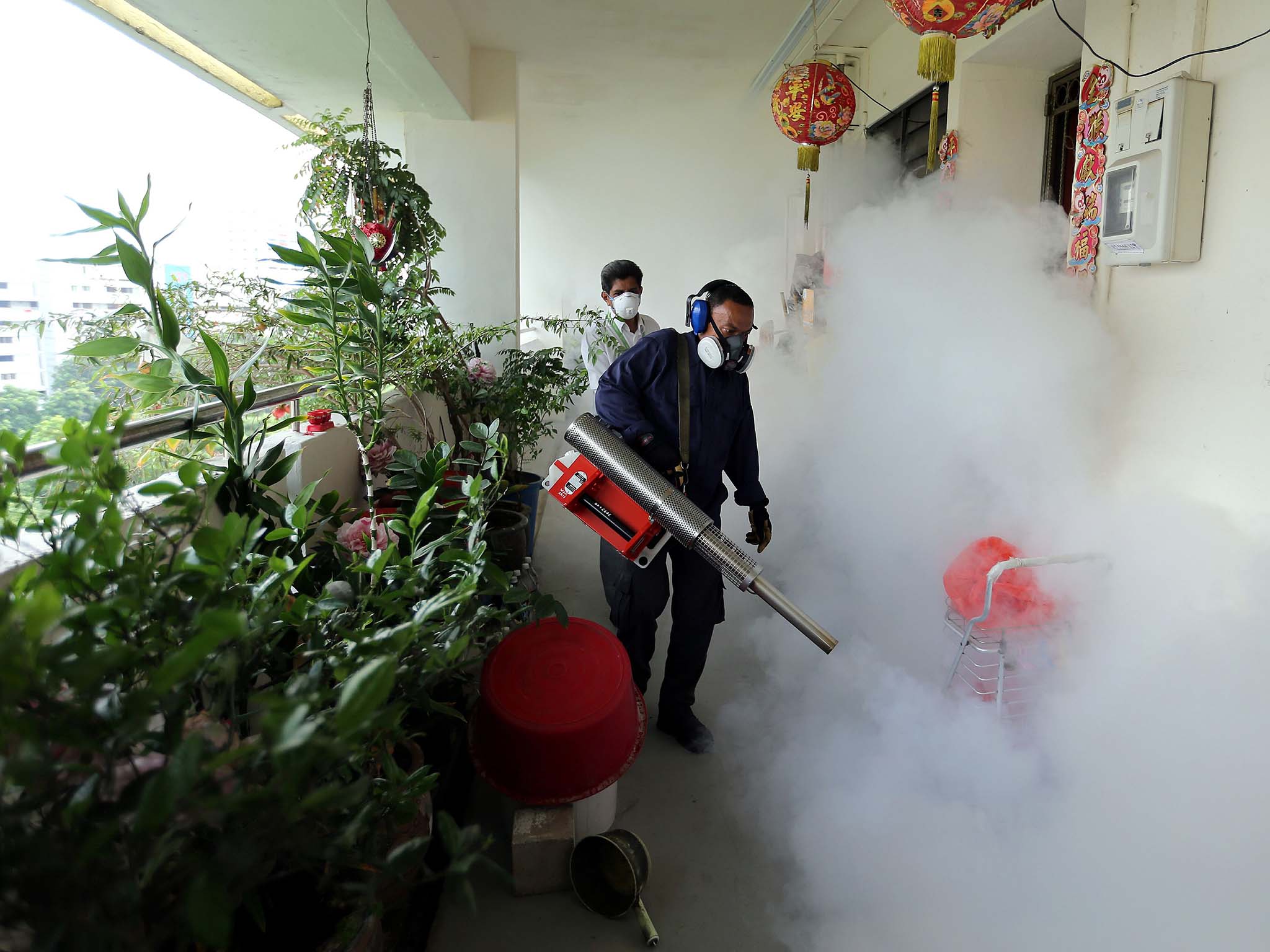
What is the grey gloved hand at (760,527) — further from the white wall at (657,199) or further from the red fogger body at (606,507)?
the white wall at (657,199)

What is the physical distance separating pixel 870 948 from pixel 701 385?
1.53 meters

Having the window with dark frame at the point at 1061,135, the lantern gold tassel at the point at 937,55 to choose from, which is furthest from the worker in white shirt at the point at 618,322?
the window with dark frame at the point at 1061,135

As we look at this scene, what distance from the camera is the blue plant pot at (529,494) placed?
334 cm

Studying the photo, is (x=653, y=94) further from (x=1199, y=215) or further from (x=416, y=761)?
(x=416, y=761)

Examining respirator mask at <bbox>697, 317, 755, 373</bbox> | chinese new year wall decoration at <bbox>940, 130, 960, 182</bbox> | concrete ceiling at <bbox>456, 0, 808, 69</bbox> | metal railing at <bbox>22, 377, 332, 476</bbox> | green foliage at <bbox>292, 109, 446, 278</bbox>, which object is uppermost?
concrete ceiling at <bbox>456, 0, 808, 69</bbox>

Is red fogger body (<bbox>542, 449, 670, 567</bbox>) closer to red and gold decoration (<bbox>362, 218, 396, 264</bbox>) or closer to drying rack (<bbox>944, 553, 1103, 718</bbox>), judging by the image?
drying rack (<bbox>944, 553, 1103, 718</bbox>)

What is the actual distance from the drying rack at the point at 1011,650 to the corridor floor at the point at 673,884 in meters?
0.81

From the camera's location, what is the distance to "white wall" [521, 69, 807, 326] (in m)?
6.46

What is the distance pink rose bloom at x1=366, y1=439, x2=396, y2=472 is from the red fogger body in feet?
1.76

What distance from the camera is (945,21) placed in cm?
178

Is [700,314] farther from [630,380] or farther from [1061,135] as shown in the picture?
[1061,135]

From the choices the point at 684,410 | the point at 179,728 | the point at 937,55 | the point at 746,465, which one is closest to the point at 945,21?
the point at 937,55

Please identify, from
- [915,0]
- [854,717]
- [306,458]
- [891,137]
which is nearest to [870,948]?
[854,717]

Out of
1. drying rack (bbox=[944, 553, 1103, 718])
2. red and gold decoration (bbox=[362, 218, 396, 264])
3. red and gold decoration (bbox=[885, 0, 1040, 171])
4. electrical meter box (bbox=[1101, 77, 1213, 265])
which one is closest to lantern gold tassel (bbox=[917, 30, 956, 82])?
red and gold decoration (bbox=[885, 0, 1040, 171])
